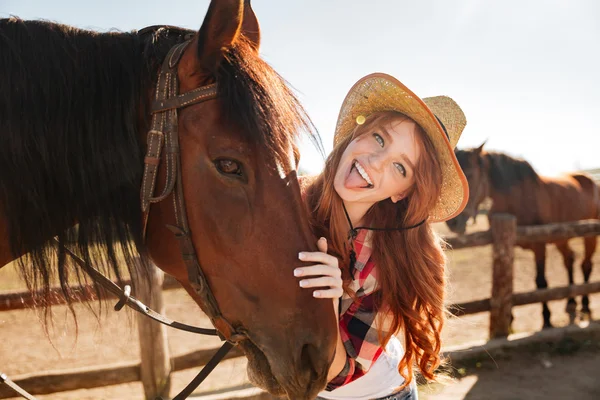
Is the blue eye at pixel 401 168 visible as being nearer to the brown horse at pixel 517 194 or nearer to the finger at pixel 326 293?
the finger at pixel 326 293

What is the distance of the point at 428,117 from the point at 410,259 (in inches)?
23.7

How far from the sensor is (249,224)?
120 cm

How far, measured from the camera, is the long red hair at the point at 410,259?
1.70 m

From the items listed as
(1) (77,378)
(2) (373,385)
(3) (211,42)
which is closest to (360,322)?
(2) (373,385)

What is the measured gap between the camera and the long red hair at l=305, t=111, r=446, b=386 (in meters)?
1.70

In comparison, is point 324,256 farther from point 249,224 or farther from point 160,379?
point 160,379

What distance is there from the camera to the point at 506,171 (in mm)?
7234

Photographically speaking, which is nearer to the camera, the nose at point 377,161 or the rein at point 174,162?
the rein at point 174,162

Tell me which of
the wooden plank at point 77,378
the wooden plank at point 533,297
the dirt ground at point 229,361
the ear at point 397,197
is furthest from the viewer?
the wooden plank at point 533,297

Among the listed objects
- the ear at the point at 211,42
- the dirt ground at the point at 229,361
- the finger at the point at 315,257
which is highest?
the ear at the point at 211,42

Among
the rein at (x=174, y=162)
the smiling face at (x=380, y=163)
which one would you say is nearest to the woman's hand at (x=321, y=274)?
the rein at (x=174, y=162)

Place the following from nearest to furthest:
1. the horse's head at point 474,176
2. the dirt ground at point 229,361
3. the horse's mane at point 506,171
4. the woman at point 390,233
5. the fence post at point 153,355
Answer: the woman at point 390,233 < the fence post at point 153,355 < the dirt ground at point 229,361 < the horse's head at point 474,176 < the horse's mane at point 506,171

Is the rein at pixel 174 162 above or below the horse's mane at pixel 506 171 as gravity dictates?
above

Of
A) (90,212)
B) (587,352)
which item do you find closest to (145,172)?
(90,212)
